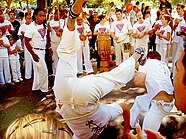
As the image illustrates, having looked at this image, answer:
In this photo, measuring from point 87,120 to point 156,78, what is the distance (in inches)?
55.4

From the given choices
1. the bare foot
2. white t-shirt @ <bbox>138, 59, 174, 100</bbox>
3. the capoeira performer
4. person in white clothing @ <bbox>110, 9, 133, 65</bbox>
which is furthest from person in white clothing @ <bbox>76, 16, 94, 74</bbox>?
the bare foot

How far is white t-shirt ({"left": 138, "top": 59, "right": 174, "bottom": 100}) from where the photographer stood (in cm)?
429

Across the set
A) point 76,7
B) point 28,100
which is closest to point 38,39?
point 28,100

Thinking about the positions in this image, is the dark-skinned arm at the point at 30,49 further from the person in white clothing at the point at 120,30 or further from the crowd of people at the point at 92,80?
the person in white clothing at the point at 120,30

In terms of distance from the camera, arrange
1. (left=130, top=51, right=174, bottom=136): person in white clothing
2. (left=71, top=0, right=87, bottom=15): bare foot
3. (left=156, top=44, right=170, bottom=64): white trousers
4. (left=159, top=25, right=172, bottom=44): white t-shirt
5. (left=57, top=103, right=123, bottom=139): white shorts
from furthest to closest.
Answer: (left=156, top=44, right=170, bottom=64): white trousers < (left=159, top=25, right=172, bottom=44): white t-shirt < (left=130, top=51, right=174, bottom=136): person in white clothing < (left=57, top=103, right=123, bottom=139): white shorts < (left=71, top=0, right=87, bottom=15): bare foot

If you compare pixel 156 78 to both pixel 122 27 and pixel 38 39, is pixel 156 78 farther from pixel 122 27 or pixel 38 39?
pixel 122 27

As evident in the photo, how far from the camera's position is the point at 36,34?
7.17 metres

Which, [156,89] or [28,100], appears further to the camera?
[28,100]

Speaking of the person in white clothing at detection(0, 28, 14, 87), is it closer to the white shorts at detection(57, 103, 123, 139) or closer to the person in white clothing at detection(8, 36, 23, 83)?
the person in white clothing at detection(8, 36, 23, 83)

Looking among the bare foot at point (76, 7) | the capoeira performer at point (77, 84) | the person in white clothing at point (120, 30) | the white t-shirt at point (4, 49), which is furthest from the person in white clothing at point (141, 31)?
the bare foot at point (76, 7)

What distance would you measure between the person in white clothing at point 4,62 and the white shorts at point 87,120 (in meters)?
4.81

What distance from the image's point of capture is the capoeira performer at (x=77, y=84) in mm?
2902

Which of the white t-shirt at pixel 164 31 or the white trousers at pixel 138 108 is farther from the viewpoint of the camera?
the white t-shirt at pixel 164 31

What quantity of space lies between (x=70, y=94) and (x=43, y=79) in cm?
443
